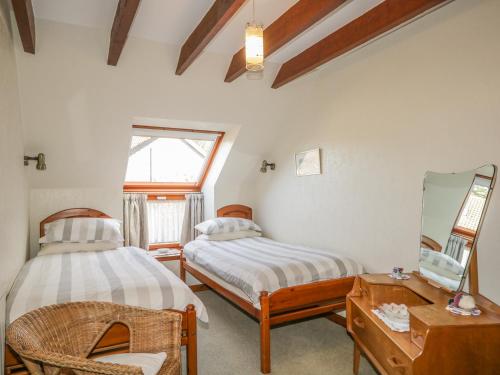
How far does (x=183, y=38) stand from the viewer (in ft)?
8.96

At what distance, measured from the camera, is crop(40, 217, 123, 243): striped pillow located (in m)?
3.22

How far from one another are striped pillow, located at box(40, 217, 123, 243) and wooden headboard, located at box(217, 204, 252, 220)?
136 cm

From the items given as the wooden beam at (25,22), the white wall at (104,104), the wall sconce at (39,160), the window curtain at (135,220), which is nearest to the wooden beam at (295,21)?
the white wall at (104,104)

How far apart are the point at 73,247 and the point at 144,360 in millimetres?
2070

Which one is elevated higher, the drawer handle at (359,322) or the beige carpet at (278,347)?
the drawer handle at (359,322)

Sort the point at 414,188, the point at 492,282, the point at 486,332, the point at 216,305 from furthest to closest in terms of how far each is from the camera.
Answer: the point at 216,305 → the point at 414,188 → the point at 492,282 → the point at 486,332

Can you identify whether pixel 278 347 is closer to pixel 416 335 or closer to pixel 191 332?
pixel 191 332

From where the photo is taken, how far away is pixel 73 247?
3.22 m

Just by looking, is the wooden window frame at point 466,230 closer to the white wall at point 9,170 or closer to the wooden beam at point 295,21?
the wooden beam at point 295,21

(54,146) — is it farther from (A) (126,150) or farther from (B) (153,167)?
(B) (153,167)

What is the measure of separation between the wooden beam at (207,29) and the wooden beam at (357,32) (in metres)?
0.95

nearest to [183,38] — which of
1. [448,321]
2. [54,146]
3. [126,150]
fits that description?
[126,150]

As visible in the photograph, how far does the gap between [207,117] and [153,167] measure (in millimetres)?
1258

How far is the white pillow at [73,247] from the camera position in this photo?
314cm
